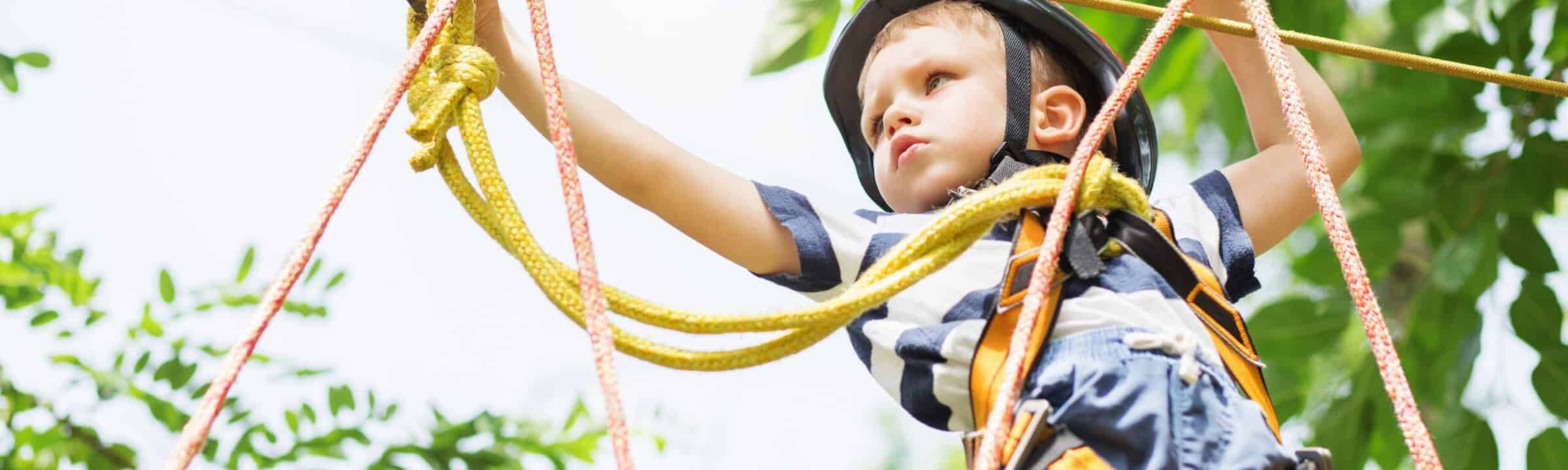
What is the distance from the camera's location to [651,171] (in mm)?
1393

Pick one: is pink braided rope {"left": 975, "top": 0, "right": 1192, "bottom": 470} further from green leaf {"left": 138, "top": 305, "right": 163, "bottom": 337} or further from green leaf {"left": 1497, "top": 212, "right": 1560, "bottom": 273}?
green leaf {"left": 138, "top": 305, "right": 163, "bottom": 337}

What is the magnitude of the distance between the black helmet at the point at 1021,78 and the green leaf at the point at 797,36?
1.30ft

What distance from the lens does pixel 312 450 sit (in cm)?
264

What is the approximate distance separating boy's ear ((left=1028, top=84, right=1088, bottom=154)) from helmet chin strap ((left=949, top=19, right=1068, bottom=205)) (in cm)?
2

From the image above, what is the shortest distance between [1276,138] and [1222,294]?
0.37m

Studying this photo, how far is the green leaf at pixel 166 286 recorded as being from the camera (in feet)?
9.03

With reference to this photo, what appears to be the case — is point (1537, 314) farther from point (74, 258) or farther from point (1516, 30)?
point (74, 258)

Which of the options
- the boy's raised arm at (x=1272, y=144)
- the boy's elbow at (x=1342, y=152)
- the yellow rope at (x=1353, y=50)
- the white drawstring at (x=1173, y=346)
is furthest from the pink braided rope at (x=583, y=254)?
the boy's elbow at (x=1342, y=152)

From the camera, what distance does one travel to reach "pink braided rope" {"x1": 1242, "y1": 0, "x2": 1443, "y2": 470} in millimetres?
1156

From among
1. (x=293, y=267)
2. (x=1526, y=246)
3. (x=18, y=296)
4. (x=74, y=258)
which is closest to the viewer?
(x=293, y=267)

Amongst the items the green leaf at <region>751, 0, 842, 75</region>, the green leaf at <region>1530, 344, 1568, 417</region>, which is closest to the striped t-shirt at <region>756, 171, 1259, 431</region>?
the green leaf at <region>751, 0, 842, 75</region>

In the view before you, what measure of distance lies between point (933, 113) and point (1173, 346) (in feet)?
1.33

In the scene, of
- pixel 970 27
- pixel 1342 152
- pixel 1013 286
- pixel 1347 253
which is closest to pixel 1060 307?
pixel 1013 286

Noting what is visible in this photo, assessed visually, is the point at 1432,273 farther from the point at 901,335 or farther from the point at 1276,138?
the point at 901,335
